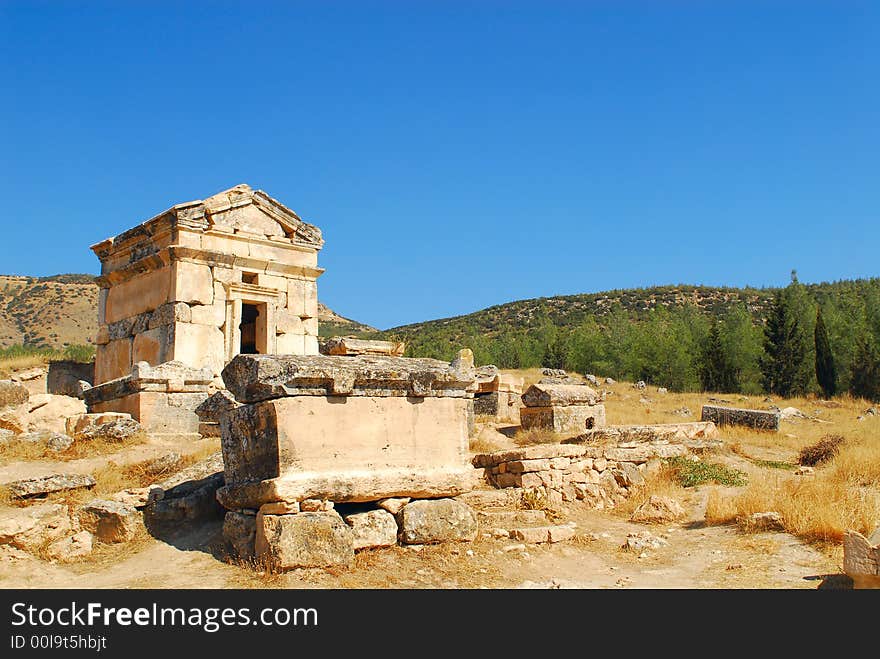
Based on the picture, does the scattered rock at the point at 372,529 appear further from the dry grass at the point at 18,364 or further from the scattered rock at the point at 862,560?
the dry grass at the point at 18,364

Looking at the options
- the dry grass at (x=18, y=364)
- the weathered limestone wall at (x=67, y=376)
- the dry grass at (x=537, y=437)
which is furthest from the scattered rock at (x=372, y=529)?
the dry grass at (x=18, y=364)

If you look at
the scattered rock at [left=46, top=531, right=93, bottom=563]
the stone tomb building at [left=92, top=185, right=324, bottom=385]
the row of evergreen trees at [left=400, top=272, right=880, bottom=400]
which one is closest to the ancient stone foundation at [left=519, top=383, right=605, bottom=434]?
the stone tomb building at [left=92, top=185, right=324, bottom=385]

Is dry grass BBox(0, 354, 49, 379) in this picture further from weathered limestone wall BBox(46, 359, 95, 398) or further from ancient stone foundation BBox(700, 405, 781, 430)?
ancient stone foundation BBox(700, 405, 781, 430)

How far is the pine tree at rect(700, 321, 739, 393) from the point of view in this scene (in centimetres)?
3384

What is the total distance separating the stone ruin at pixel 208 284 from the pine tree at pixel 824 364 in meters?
24.5

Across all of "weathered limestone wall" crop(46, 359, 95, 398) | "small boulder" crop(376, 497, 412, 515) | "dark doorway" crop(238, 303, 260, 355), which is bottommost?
"small boulder" crop(376, 497, 412, 515)

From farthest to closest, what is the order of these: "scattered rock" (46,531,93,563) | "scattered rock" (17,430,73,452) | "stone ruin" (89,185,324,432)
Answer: "stone ruin" (89,185,324,432) → "scattered rock" (17,430,73,452) → "scattered rock" (46,531,93,563)

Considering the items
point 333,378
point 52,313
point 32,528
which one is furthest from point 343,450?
point 52,313

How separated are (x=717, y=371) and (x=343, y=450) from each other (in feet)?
101

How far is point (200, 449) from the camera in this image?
9586 millimetres

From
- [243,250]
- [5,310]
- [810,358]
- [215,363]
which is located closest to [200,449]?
[215,363]

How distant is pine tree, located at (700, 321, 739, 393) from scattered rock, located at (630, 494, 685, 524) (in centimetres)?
2692

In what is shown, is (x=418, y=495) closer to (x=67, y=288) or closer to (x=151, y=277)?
(x=151, y=277)
